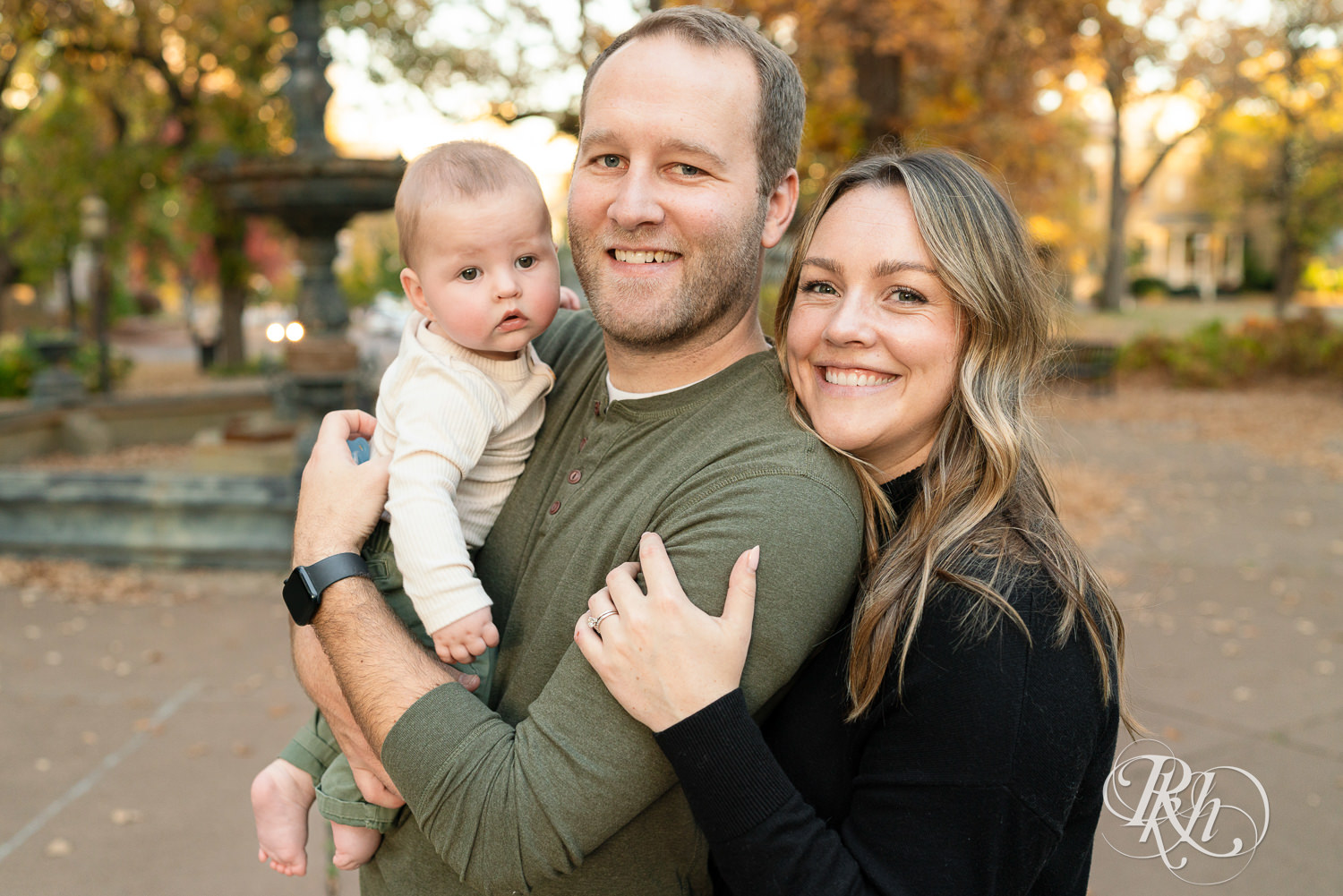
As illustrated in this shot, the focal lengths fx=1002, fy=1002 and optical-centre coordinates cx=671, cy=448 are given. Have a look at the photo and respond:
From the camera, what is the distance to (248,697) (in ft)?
17.3

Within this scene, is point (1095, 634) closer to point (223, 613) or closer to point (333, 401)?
point (223, 613)

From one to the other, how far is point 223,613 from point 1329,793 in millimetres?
6101

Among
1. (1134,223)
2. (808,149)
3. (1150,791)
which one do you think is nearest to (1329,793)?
(1150,791)

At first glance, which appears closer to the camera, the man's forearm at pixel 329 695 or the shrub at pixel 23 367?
the man's forearm at pixel 329 695

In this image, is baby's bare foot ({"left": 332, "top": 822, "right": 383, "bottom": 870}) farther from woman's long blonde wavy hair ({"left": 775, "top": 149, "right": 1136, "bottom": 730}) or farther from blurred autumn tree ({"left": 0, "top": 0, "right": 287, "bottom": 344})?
blurred autumn tree ({"left": 0, "top": 0, "right": 287, "bottom": 344})

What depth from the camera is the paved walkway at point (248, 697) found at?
3801 mm

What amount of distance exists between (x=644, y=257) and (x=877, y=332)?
1.61 feet

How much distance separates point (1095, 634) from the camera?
5.05ft

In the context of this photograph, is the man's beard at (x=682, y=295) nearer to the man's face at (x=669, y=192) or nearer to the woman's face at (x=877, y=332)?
the man's face at (x=669, y=192)

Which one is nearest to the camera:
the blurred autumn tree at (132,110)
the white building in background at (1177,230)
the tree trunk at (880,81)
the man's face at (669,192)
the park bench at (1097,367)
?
the man's face at (669,192)

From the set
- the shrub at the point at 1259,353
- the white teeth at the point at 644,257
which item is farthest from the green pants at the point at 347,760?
the shrub at the point at 1259,353

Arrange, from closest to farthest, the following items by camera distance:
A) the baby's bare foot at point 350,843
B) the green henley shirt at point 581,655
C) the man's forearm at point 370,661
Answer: the green henley shirt at point 581,655
the man's forearm at point 370,661
the baby's bare foot at point 350,843

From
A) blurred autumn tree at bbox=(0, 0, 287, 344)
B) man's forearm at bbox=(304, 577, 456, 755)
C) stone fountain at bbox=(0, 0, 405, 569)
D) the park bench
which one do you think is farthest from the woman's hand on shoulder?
blurred autumn tree at bbox=(0, 0, 287, 344)

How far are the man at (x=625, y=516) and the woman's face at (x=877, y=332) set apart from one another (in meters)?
0.10
